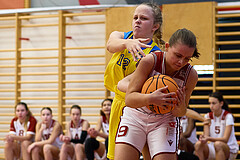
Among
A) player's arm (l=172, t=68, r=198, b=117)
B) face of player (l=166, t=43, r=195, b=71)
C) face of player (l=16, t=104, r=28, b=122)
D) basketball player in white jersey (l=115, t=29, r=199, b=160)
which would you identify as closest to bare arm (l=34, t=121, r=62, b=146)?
face of player (l=16, t=104, r=28, b=122)

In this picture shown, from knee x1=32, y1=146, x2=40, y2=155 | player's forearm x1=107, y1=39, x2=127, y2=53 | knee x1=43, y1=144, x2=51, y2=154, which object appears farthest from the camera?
knee x1=32, y1=146, x2=40, y2=155

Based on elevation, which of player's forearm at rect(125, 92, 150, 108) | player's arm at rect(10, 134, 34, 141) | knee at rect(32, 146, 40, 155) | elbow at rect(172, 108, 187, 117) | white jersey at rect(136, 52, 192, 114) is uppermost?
white jersey at rect(136, 52, 192, 114)

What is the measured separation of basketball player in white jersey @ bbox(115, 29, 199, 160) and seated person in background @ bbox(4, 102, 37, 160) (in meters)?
4.82

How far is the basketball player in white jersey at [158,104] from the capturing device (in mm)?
2615

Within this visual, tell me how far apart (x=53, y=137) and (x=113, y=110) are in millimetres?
4056

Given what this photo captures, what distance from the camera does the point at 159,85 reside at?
2594mm

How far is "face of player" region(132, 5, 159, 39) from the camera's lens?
10.2ft

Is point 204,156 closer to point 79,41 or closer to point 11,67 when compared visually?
point 79,41

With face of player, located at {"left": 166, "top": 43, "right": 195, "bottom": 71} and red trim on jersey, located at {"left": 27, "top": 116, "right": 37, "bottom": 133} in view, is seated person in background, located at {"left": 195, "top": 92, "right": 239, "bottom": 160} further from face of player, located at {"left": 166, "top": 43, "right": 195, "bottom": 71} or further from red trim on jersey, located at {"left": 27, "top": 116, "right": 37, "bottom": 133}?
face of player, located at {"left": 166, "top": 43, "right": 195, "bottom": 71}

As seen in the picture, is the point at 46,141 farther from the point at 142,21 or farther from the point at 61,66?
the point at 142,21

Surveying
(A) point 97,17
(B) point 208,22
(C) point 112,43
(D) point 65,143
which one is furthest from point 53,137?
(C) point 112,43

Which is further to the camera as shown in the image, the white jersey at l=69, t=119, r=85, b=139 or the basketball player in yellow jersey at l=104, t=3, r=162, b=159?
the white jersey at l=69, t=119, r=85, b=139

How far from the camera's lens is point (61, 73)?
8586 millimetres

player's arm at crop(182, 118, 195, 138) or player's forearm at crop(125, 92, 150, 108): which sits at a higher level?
player's forearm at crop(125, 92, 150, 108)
